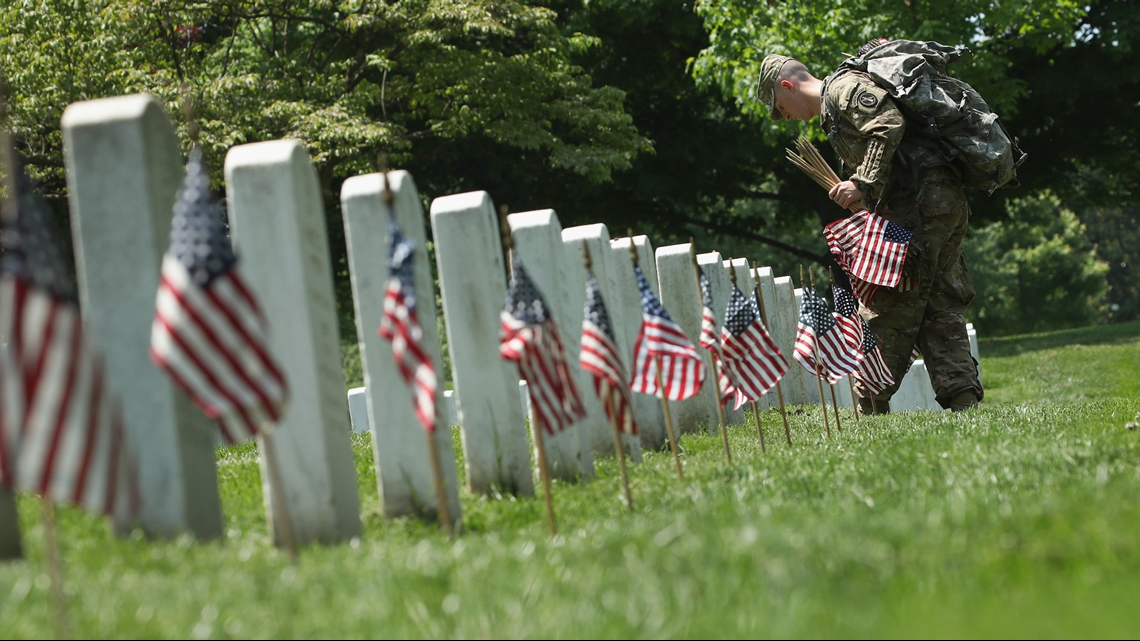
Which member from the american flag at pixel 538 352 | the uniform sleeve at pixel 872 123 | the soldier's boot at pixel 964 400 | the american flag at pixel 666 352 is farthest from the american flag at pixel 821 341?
the american flag at pixel 538 352

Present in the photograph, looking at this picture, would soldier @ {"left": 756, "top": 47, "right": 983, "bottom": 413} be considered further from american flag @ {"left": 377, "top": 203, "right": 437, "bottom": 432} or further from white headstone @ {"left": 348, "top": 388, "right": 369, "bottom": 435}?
american flag @ {"left": 377, "top": 203, "right": 437, "bottom": 432}

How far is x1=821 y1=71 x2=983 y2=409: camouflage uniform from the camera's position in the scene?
8.77 meters

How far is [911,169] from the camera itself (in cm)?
903

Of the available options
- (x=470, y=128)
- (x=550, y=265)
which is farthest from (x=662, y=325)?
(x=470, y=128)

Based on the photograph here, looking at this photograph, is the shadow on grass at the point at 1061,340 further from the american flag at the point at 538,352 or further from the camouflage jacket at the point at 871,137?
the american flag at the point at 538,352

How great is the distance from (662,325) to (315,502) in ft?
6.65

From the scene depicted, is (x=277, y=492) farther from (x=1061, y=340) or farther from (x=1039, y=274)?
(x=1039, y=274)

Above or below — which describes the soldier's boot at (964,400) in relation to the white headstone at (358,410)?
below

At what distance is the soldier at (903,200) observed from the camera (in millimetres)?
8789

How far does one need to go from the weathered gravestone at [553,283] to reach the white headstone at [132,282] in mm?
2177

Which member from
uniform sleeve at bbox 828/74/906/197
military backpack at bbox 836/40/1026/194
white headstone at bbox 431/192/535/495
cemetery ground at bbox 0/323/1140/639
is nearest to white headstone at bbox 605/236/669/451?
white headstone at bbox 431/192/535/495

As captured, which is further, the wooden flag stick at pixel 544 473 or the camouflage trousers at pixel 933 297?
the camouflage trousers at pixel 933 297

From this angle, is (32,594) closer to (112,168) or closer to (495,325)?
(112,168)

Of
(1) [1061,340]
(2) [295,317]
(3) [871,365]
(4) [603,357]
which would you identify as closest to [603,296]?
(4) [603,357]
